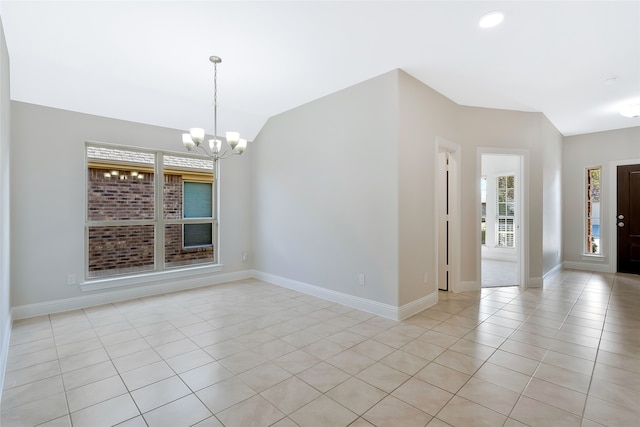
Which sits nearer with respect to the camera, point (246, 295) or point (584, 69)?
point (584, 69)

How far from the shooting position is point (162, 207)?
4.70m

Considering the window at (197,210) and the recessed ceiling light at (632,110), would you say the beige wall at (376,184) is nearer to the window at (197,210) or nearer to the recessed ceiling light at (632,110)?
the window at (197,210)

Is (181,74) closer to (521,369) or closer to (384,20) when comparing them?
(384,20)

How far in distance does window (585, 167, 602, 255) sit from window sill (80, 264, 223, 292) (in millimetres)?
7282

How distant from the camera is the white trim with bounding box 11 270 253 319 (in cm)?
357

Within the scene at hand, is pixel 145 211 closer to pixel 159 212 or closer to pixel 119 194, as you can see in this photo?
pixel 159 212

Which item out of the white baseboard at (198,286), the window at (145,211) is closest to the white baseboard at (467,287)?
the white baseboard at (198,286)

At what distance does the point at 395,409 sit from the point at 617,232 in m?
6.59

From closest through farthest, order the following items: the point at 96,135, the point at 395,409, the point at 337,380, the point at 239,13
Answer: the point at 395,409
the point at 337,380
the point at 239,13
the point at 96,135

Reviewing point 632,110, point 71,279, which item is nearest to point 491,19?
point 632,110

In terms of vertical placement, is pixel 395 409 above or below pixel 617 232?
below

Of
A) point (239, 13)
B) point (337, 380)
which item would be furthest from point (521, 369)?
point (239, 13)

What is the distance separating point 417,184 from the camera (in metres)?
3.64

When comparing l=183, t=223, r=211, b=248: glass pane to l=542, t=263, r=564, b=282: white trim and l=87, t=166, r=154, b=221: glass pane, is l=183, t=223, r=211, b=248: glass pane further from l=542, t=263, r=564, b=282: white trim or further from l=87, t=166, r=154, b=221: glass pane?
l=542, t=263, r=564, b=282: white trim
